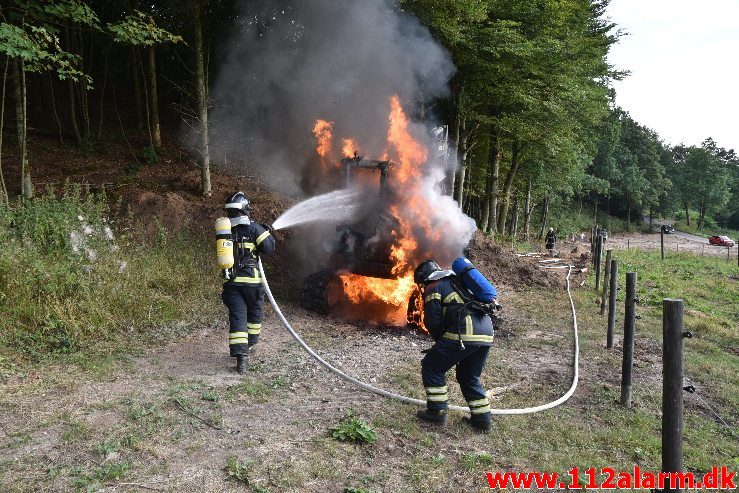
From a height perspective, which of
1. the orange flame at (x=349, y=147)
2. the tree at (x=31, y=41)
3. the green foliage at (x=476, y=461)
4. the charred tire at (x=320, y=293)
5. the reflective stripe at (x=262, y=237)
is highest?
the tree at (x=31, y=41)

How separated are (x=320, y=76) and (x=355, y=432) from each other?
1086 cm

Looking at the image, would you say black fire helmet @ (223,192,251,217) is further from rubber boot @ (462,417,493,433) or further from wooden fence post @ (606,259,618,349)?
wooden fence post @ (606,259,618,349)

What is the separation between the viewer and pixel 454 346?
4.51m

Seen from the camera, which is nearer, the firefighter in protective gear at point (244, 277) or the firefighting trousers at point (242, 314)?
the firefighting trousers at point (242, 314)

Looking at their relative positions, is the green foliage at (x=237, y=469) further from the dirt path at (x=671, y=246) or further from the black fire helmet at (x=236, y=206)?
the dirt path at (x=671, y=246)

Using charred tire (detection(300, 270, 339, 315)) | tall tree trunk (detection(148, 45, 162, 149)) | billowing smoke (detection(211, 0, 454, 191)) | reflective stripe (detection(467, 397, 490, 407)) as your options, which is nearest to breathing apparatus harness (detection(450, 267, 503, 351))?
reflective stripe (detection(467, 397, 490, 407))

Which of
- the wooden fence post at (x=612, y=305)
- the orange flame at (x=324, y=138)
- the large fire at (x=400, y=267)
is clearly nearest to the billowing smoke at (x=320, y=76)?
the orange flame at (x=324, y=138)

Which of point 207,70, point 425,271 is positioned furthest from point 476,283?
point 207,70

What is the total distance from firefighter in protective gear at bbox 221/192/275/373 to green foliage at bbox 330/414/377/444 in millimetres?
2014

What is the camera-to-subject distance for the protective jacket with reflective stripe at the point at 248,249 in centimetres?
605

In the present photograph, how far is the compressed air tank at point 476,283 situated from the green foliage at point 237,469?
246 centimetres

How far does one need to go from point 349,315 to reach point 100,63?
707 inches

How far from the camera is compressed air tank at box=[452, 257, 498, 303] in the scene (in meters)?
4.43

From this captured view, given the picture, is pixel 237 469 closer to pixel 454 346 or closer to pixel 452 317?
pixel 454 346
